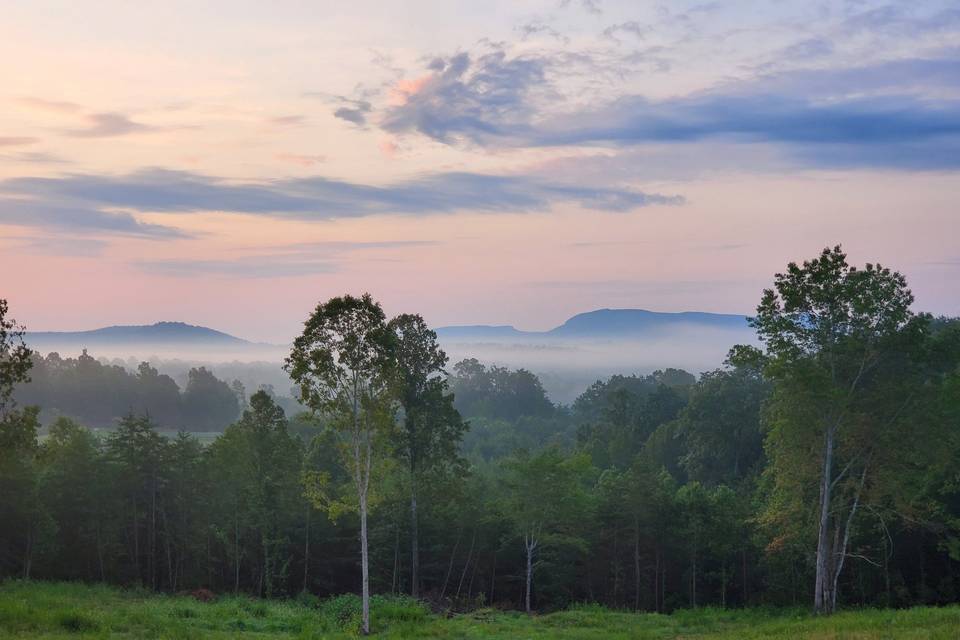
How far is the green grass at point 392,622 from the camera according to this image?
20.9 meters

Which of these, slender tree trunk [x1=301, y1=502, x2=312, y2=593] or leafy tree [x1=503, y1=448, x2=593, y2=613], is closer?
leafy tree [x1=503, y1=448, x2=593, y2=613]

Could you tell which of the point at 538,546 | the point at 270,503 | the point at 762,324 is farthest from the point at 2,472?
the point at 762,324

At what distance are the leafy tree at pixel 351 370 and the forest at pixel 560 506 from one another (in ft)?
3.76

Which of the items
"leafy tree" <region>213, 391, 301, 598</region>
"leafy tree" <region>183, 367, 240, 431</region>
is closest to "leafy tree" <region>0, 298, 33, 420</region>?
"leafy tree" <region>213, 391, 301, 598</region>

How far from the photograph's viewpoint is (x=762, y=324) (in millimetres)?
28031

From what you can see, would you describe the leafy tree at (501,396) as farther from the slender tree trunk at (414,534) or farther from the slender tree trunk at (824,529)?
the slender tree trunk at (824,529)

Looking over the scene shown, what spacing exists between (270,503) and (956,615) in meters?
32.3

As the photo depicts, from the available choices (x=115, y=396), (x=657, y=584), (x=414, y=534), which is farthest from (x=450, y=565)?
(x=115, y=396)

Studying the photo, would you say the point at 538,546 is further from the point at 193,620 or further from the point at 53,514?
the point at 53,514

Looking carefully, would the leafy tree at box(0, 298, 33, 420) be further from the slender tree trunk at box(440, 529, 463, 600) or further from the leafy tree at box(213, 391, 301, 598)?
the slender tree trunk at box(440, 529, 463, 600)

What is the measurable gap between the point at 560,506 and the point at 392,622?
1647cm

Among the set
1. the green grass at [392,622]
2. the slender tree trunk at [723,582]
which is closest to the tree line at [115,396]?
the green grass at [392,622]

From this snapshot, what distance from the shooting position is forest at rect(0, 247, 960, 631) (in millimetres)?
27531

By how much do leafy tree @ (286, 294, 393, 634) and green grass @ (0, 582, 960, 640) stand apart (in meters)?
2.59
